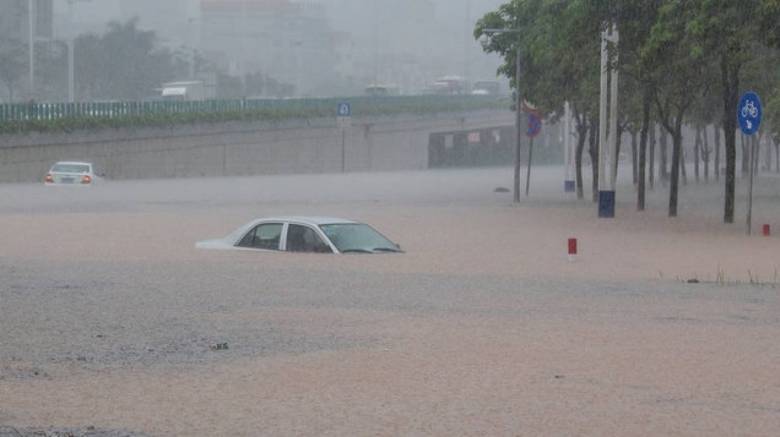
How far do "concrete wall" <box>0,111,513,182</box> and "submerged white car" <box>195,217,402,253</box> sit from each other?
141 ft

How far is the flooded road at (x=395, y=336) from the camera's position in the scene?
12680mm

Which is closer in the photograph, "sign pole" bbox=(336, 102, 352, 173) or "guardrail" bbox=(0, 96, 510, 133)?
"guardrail" bbox=(0, 96, 510, 133)

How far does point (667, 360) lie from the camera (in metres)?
15.9

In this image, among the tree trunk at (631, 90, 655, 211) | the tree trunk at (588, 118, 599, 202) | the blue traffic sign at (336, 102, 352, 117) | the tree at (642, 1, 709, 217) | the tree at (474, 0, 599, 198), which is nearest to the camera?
the tree at (642, 1, 709, 217)

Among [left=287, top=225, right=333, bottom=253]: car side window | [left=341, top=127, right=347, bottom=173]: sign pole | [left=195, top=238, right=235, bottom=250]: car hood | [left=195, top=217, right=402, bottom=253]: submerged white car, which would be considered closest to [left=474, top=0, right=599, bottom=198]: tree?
[left=195, top=238, right=235, bottom=250]: car hood

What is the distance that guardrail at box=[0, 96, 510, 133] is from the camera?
73.2m

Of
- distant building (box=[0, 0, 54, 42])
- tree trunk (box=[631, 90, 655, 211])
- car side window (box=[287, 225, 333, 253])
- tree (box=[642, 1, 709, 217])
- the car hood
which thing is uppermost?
distant building (box=[0, 0, 54, 42])

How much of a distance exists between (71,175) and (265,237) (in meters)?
37.5

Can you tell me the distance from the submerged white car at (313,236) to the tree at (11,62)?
317 feet

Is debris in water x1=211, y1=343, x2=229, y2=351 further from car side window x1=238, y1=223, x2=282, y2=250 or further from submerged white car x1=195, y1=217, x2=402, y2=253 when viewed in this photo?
car side window x1=238, y1=223, x2=282, y2=250

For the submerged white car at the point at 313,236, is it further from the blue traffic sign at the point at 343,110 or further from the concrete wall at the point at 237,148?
the blue traffic sign at the point at 343,110

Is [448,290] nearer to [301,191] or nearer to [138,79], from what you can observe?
[301,191]

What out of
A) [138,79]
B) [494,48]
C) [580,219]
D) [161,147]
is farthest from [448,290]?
[138,79]

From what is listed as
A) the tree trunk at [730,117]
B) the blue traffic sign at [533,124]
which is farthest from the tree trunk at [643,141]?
the blue traffic sign at [533,124]
